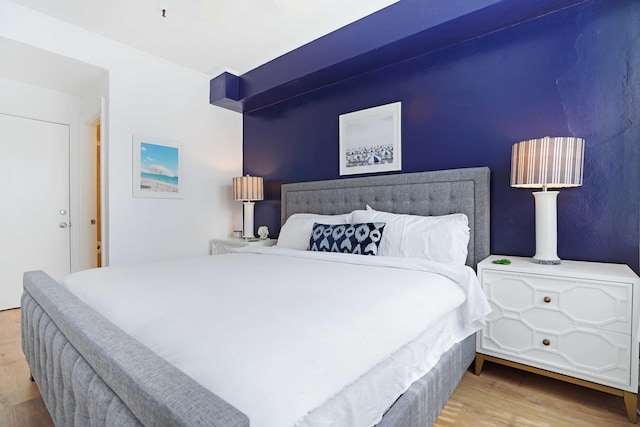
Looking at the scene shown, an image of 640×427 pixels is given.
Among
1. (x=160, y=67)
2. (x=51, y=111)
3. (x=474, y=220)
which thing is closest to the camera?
(x=474, y=220)

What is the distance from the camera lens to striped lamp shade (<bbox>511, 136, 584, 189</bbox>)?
1.84 m

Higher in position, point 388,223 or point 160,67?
point 160,67

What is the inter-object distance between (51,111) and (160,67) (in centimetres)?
144

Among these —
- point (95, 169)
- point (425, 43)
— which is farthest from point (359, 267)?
point (95, 169)

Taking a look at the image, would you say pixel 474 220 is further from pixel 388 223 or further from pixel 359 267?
pixel 359 267

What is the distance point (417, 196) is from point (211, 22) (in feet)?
7.39

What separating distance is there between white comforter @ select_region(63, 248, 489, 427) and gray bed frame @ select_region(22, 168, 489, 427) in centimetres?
9

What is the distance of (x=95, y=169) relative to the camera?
397 centimetres

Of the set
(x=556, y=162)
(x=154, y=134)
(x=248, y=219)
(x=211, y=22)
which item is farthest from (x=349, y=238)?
(x=154, y=134)

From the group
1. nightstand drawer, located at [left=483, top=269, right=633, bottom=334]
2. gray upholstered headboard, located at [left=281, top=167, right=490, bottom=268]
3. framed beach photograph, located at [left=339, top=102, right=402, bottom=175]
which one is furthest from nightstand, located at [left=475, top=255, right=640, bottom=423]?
framed beach photograph, located at [left=339, top=102, right=402, bottom=175]

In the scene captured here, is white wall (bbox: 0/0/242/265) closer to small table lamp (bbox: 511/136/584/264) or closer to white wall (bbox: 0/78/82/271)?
white wall (bbox: 0/78/82/271)

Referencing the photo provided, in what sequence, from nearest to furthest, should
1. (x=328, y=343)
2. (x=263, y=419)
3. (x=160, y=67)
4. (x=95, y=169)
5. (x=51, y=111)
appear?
(x=263, y=419)
(x=328, y=343)
(x=160, y=67)
(x=51, y=111)
(x=95, y=169)

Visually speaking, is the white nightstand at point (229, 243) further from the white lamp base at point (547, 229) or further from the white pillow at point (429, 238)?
the white lamp base at point (547, 229)

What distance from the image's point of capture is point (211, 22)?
106 inches
